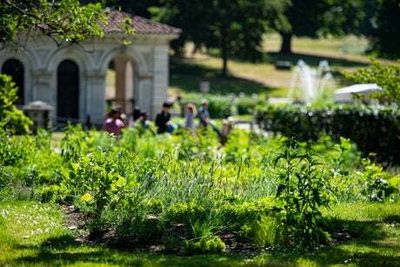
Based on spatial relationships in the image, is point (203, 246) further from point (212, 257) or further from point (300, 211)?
point (300, 211)

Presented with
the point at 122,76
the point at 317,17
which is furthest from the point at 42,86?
the point at 317,17

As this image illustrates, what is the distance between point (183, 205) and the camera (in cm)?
1095

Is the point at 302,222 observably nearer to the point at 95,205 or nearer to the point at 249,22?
the point at 95,205

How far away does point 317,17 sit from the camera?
72.8m

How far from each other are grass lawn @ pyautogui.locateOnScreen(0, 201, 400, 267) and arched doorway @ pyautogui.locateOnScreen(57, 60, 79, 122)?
Answer: 23.2 m

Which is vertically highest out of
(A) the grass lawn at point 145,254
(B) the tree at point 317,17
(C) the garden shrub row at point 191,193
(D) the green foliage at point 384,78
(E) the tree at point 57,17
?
(B) the tree at point 317,17

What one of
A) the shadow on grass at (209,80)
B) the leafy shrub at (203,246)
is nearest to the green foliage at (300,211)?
the leafy shrub at (203,246)

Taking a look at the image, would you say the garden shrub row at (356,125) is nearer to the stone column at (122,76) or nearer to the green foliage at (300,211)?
the green foliage at (300,211)

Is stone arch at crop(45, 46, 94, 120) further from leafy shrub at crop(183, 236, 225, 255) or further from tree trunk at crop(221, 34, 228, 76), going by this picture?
leafy shrub at crop(183, 236, 225, 255)

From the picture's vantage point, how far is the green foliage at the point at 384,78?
14.6 meters

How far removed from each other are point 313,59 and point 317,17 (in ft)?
12.9

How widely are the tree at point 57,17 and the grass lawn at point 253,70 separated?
40428 mm

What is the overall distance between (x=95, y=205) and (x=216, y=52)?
62768 mm

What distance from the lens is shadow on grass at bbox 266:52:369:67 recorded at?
7281cm
